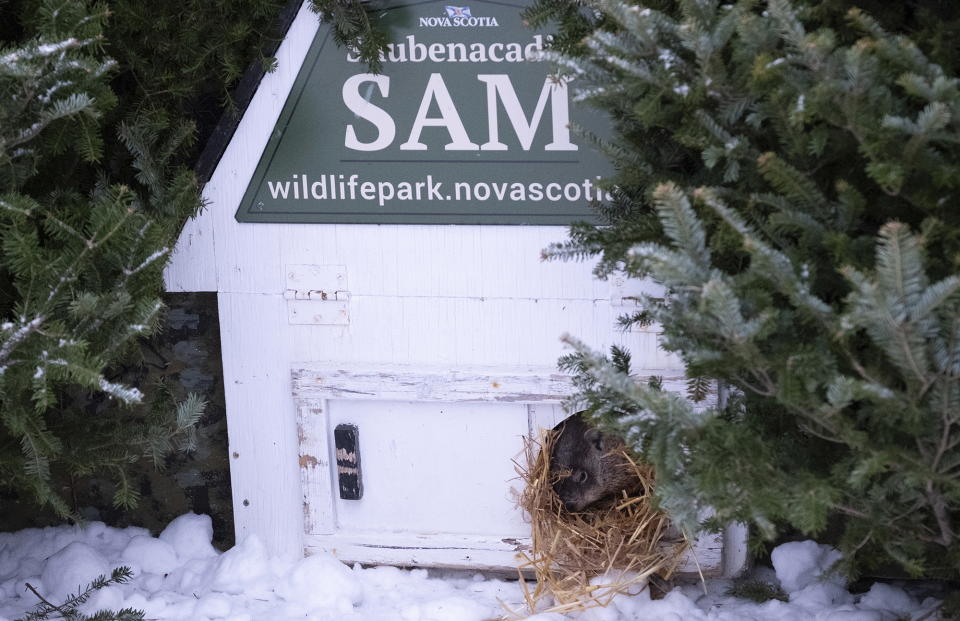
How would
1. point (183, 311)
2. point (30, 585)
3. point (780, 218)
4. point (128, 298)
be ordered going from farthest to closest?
point (183, 311) < point (30, 585) < point (128, 298) < point (780, 218)

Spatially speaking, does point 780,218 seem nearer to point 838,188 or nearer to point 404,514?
point 838,188

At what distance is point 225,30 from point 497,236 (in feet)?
3.81

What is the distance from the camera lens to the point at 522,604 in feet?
11.5

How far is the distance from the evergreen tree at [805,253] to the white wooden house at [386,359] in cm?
99

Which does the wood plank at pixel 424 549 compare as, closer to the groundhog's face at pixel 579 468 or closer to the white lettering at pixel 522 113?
the groundhog's face at pixel 579 468

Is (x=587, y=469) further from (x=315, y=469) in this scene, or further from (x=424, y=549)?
(x=315, y=469)

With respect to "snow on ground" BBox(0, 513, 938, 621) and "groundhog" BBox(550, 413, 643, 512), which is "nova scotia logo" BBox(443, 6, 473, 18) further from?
"snow on ground" BBox(0, 513, 938, 621)

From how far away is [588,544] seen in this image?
3473 mm

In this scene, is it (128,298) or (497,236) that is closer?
(128,298)

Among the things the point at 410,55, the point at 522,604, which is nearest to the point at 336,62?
the point at 410,55

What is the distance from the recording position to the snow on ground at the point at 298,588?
3.32 m

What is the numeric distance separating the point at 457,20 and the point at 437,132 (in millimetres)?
373

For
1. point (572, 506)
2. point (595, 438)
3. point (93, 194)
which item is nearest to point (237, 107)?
point (93, 194)

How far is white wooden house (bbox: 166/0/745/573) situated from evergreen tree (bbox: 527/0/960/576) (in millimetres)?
985
